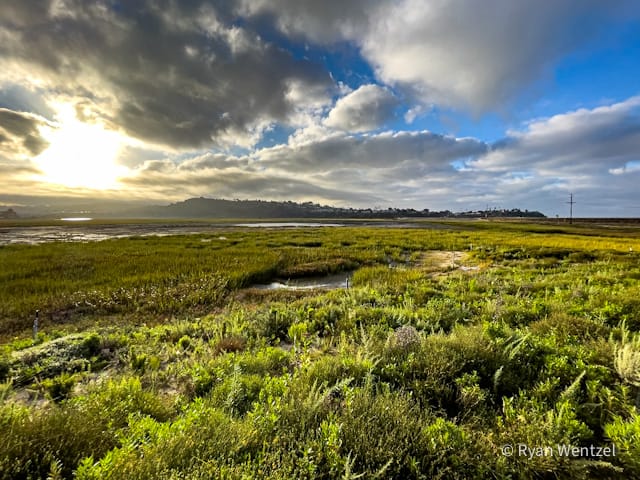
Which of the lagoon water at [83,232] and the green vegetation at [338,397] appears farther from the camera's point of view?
the lagoon water at [83,232]

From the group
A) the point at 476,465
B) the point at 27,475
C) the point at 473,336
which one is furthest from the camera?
the point at 473,336

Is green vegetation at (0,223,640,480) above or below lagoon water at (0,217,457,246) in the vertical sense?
above

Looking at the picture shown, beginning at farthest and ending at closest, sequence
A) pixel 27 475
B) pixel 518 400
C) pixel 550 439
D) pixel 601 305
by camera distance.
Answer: pixel 601 305
pixel 518 400
pixel 550 439
pixel 27 475

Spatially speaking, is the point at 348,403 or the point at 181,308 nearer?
the point at 348,403

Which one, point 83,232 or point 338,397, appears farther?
point 83,232

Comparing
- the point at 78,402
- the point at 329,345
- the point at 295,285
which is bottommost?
the point at 295,285

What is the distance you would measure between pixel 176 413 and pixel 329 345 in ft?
9.98

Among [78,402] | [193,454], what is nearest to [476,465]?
[193,454]

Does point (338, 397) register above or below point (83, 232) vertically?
above

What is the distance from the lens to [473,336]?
518 cm

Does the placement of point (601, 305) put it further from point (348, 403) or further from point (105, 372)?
point (105, 372)

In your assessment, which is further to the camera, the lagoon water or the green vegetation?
the lagoon water

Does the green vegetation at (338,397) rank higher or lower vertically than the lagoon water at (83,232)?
higher

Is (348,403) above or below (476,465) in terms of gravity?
above
